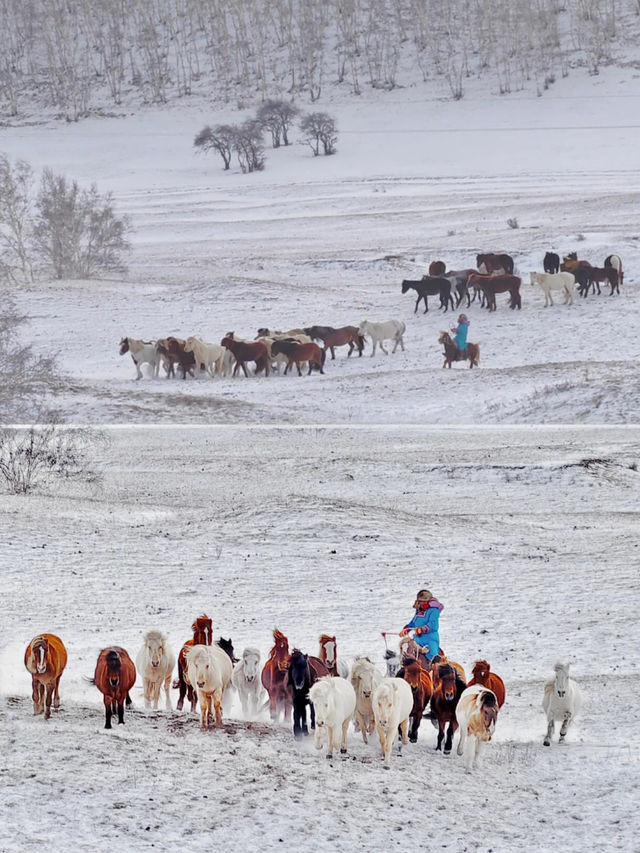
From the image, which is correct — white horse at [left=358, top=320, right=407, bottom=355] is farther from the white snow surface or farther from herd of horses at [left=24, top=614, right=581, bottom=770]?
herd of horses at [left=24, top=614, right=581, bottom=770]

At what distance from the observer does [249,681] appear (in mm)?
9312

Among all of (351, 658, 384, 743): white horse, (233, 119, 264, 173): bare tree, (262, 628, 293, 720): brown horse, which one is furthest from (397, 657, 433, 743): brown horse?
(233, 119, 264, 173): bare tree

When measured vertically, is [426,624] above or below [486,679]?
above

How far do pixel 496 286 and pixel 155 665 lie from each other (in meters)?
Result: 28.1

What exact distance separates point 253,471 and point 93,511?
3811mm

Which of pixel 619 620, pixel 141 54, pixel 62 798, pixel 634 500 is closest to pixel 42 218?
pixel 634 500

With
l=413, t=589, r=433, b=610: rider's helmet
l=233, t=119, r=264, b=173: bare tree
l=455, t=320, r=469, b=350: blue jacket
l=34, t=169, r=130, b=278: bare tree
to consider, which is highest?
l=233, t=119, r=264, b=173: bare tree

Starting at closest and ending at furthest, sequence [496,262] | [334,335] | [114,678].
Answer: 1. [114,678]
2. [334,335]
3. [496,262]

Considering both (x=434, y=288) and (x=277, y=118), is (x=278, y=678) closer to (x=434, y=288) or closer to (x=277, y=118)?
(x=434, y=288)

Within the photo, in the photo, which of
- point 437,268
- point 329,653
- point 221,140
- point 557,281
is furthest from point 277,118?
point 329,653

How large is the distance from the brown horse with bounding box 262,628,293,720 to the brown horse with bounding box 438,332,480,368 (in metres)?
22.4

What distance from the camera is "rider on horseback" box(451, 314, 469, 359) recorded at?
3120 cm

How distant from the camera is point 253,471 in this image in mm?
19953

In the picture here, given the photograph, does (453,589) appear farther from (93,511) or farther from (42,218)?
(42,218)
